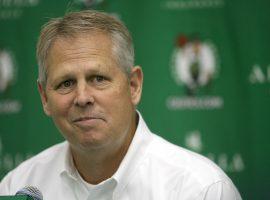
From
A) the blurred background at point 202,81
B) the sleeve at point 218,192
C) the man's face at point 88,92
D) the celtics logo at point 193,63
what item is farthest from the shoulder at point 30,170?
the celtics logo at point 193,63

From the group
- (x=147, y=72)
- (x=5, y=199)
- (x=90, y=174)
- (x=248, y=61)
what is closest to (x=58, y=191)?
(x=90, y=174)

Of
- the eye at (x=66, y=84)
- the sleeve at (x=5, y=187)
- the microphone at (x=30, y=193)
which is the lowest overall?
the sleeve at (x=5, y=187)

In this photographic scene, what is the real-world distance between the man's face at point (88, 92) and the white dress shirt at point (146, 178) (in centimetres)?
13

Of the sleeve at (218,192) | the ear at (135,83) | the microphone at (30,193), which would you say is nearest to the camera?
the microphone at (30,193)

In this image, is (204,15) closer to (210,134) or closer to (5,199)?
(210,134)

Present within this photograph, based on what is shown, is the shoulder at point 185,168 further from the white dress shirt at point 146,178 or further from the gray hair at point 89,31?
the gray hair at point 89,31

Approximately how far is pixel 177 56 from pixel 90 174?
1422 millimetres

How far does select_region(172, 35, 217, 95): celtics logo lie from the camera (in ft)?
11.4

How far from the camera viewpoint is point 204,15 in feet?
11.4

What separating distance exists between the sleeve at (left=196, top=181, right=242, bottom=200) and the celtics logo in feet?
4.69

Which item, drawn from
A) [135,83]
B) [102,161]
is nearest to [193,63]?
[135,83]

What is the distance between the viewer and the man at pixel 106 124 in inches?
83.4

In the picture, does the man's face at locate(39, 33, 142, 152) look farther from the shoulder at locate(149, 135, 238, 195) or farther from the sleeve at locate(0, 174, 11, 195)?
the sleeve at locate(0, 174, 11, 195)

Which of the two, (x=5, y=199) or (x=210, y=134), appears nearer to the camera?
(x=5, y=199)
